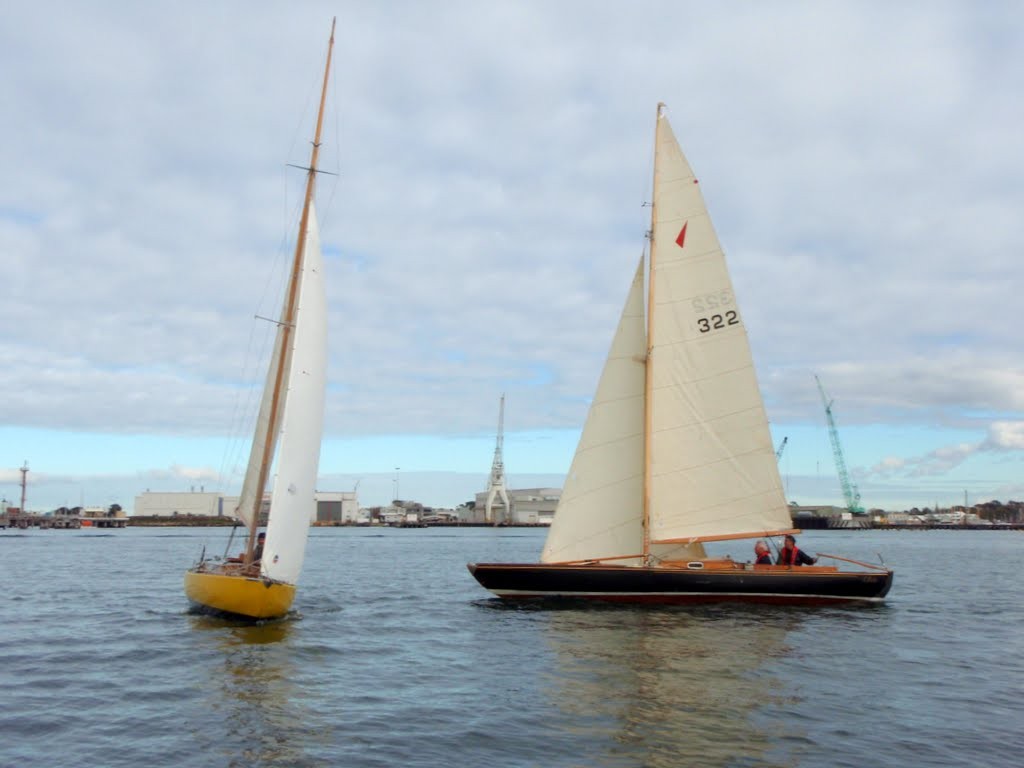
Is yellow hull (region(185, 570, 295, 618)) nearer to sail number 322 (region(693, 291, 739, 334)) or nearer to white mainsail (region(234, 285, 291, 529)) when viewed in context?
white mainsail (region(234, 285, 291, 529))

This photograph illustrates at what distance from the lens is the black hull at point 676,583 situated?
1212 inches

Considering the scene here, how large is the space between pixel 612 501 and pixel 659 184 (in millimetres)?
11725

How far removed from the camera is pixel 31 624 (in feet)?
91.9

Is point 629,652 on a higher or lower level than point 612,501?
lower

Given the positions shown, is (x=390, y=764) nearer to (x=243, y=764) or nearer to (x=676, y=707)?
(x=243, y=764)

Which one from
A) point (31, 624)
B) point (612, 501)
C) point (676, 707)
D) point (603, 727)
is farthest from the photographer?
point (612, 501)

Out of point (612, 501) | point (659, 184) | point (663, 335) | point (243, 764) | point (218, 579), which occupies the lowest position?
point (243, 764)

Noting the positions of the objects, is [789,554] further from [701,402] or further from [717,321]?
[717,321]

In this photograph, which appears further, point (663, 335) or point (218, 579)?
point (663, 335)

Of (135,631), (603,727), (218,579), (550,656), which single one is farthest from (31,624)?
(603,727)

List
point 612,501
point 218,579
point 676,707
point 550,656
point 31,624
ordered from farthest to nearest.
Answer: point 612,501 → point 31,624 → point 218,579 → point 550,656 → point 676,707

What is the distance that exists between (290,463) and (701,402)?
1513cm

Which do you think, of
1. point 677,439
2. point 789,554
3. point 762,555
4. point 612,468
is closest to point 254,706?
point 612,468

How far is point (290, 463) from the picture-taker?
24.8 m
